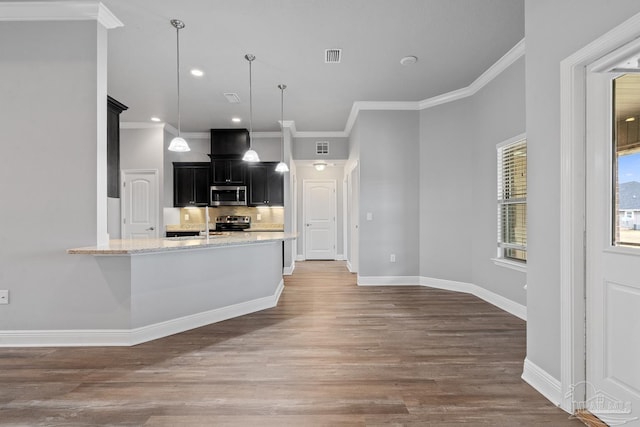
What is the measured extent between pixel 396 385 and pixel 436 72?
3.69 m

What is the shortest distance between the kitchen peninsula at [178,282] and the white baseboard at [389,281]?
1.75 m

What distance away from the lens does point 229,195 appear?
664 cm

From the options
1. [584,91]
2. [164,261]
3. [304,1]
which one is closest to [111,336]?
[164,261]

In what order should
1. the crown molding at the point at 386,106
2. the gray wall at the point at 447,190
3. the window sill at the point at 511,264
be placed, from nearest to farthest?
the window sill at the point at 511,264, the gray wall at the point at 447,190, the crown molding at the point at 386,106

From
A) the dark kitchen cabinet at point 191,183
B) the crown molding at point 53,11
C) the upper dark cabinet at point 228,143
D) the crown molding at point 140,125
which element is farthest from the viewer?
the dark kitchen cabinet at point 191,183

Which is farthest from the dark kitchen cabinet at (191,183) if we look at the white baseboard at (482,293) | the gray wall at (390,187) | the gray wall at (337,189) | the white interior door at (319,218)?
the white baseboard at (482,293)

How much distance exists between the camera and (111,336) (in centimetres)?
283

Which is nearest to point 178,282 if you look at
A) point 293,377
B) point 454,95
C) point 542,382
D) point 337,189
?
point 293,377

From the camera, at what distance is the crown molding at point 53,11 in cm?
276

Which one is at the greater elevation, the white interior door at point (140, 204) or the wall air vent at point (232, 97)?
the wall air vent at point (232, 97)

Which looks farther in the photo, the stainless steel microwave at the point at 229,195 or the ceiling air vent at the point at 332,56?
the stainless steel microwave at the point at 229,195

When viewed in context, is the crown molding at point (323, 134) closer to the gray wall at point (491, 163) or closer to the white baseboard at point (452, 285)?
the gray wall at point (491, 163)

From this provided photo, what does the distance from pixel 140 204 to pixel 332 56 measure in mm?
4783

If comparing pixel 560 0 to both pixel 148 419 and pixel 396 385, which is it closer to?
pixel 396 385
